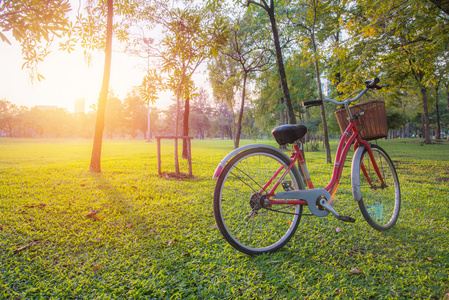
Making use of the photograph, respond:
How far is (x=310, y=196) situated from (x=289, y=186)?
0.23 m

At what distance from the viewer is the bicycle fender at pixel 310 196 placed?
93.4 inches

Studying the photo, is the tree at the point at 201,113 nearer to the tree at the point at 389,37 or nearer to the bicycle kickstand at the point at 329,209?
the tree at the point at 389,37

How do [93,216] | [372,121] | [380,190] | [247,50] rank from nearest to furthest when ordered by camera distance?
[372,121] < [380,190] < [93,216] < [247,50]

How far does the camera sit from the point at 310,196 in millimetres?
2455

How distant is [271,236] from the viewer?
107 inches

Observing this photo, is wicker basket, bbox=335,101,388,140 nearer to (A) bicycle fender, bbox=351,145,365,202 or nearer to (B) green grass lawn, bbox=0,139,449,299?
(A) bicycle fender, bbox=351,145,365,202

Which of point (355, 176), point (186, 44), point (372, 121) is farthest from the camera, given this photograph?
point (186, 44)

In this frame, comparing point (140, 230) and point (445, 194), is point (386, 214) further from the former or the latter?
point (140, 230)

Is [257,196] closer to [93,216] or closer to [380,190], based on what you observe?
[380,190]

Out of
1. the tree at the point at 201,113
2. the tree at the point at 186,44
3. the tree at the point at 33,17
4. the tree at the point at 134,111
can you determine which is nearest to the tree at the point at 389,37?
the tree at the point at 186,44

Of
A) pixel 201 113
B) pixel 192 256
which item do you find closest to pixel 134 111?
pixel 201 113

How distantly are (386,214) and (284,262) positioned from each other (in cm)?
175

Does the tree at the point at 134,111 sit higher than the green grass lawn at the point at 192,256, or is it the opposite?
the tree at the point at 134,111

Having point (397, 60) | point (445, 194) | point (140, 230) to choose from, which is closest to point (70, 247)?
point (140, 230)
